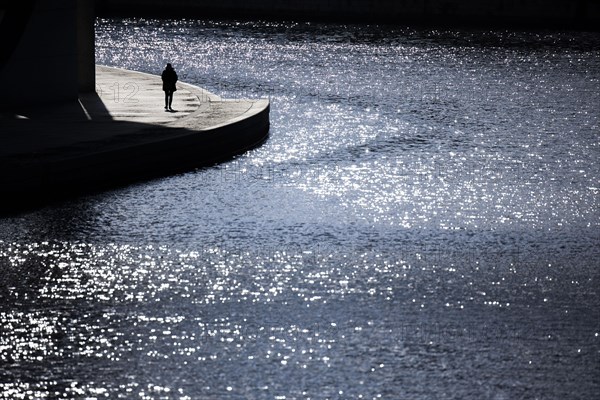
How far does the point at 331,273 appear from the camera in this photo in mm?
11992

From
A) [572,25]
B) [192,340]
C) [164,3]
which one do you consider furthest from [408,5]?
[192,340]

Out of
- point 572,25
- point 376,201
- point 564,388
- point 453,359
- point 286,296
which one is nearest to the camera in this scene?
point 564,388

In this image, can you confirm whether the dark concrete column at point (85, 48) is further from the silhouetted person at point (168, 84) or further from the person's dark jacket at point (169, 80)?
the person's dark jacket at point (169, 80)

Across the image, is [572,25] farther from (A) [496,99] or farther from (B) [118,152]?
(B) [118,152]

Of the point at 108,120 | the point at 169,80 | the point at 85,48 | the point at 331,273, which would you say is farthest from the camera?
the point at 85,48

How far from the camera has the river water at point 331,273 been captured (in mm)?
9055

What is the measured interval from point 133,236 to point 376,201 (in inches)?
146

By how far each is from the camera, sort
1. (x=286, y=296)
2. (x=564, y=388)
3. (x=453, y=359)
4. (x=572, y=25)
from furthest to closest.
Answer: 1. (x=572, y=25)
2. (x=286, y=296)
3. (x=453, y=359)
4. (x=564, y=388)

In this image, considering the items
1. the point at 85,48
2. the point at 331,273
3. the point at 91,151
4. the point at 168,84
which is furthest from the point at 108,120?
the point at 331,273

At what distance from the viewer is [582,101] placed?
91.6 ft

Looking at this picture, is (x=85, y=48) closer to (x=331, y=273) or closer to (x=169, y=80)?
(x=169, y=80)

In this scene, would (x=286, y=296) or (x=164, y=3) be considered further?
(x=164, y=3)

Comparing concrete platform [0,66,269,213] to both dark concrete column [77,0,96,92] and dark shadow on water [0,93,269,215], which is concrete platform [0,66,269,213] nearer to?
dark shadow on water [0,93,269,215]

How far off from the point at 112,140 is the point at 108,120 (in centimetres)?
262
